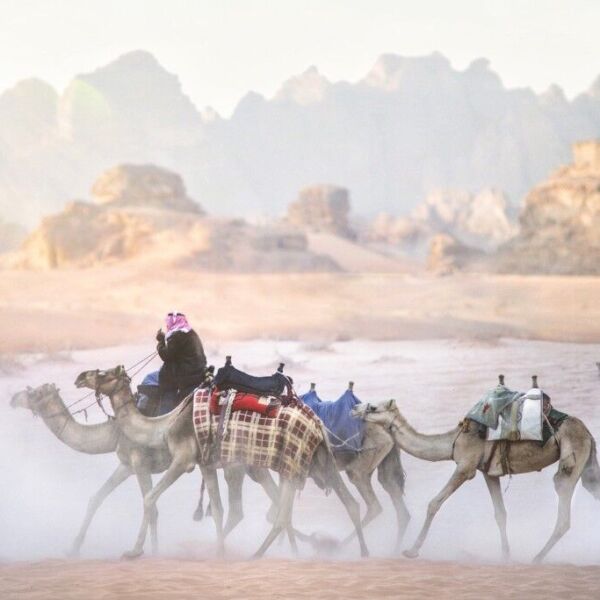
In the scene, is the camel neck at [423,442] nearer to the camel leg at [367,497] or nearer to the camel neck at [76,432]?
the camel leg at [367,497]

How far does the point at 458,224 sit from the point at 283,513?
196 ft

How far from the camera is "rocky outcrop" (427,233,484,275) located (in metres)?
40.9

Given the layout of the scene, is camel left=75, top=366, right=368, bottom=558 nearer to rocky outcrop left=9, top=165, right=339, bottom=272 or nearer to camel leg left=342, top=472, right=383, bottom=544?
camel leg left=342, top=472, right=383, bottom=544

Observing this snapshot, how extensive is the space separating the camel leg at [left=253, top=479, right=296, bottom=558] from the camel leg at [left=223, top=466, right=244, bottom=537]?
22.0 inches

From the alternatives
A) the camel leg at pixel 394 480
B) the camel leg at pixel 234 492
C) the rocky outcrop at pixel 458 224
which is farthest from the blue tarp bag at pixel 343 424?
the rocky outcrop at pixel 458 224

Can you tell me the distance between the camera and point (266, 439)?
308 inches

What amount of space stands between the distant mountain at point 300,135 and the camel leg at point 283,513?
56161mm

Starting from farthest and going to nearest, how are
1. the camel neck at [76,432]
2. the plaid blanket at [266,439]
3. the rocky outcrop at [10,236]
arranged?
the rocky outcrop at [10,236] → the camel neck at [76,432] → the plaid blanket at [266,439]

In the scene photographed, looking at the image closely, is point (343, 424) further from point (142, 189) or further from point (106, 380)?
point (142, 189)

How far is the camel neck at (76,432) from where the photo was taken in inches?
330

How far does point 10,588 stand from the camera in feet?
22.1

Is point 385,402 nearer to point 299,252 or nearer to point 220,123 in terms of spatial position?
point 299,252

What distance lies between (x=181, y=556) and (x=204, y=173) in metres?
73.2

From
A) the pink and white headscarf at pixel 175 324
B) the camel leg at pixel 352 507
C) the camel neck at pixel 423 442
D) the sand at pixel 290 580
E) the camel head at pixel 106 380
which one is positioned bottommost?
the sand at pixel 290 580
